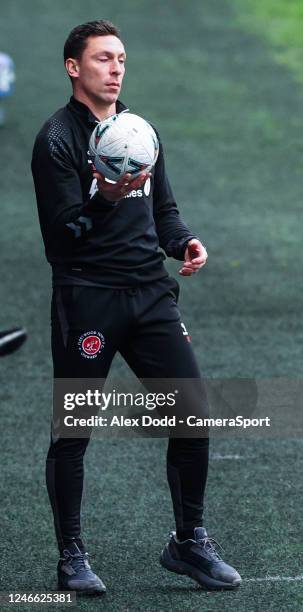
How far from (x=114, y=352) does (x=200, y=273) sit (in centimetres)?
664

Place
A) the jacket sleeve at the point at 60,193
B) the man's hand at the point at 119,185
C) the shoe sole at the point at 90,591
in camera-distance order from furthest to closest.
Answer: the shoe sole at the point at 90,591, the jacket sleeve at the point at 60,193, the man's hand at the point at 119,185

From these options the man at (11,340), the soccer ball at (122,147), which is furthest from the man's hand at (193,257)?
the man at (11,340)

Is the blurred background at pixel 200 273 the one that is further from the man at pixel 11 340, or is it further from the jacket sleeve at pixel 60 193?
the jacket sleeve at pixel 60 193

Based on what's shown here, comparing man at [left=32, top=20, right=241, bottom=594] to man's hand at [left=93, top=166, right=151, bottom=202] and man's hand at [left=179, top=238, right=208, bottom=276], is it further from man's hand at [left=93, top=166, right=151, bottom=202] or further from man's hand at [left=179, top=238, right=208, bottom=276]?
man's hand at [left=93, top=166, right=151, bottom=202]

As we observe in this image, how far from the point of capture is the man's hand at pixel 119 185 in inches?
191

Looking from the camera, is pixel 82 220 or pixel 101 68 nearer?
pixel 82 220

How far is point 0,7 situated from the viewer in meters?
25.1

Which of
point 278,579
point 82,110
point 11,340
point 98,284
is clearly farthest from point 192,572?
point 11,340

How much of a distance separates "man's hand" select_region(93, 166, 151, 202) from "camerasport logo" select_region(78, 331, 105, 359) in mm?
587

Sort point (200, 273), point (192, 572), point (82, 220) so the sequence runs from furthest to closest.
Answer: point (200, 273), point (192, 572), point (82, 220)

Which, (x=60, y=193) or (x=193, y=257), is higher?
(x=60, y=193)

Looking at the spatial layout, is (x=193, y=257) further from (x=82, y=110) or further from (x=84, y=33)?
(x=84, y=33)

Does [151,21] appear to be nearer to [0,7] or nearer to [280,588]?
[0,7]

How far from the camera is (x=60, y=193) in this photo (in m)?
5.04
